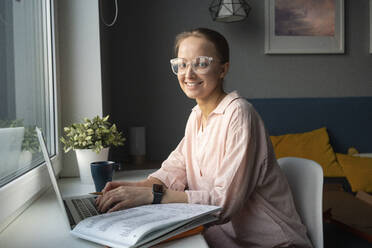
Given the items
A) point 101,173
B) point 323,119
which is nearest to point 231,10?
point 323,119

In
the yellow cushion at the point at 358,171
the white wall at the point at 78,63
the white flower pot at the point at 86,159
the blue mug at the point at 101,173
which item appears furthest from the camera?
the yellow cushion at the point at 358,171

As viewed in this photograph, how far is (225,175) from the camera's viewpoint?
1.08 meters

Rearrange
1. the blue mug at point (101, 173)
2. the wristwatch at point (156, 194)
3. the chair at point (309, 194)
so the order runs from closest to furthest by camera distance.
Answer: the wristwatch at point (156, 194) < the chair at point (309, 194) < the blue mug at point (101, 173)

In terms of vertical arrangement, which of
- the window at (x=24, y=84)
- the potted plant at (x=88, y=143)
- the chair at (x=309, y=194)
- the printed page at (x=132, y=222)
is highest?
the window at (x=24, y=84)

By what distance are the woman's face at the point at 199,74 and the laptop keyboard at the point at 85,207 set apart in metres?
0.52

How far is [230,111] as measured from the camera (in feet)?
3.91

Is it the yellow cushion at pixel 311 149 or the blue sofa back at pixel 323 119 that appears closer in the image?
the yellow cushion at pixel 311 149

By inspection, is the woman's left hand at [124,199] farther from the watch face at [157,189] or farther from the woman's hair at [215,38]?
the woman's hair at [215,38]

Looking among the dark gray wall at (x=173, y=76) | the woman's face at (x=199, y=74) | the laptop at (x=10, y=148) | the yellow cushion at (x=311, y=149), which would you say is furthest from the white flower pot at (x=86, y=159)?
the yellow cushion at (x=311, y=149)

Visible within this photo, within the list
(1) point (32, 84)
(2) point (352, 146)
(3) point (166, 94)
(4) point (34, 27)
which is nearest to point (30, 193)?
(1) point (32, 84)

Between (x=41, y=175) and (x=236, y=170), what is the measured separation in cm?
74

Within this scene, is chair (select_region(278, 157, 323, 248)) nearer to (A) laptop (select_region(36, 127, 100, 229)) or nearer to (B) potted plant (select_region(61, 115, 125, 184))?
(A) laptop (select_region(36, 127, 100, 229))

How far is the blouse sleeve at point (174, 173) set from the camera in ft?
4.56

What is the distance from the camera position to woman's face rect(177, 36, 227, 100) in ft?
4.20
